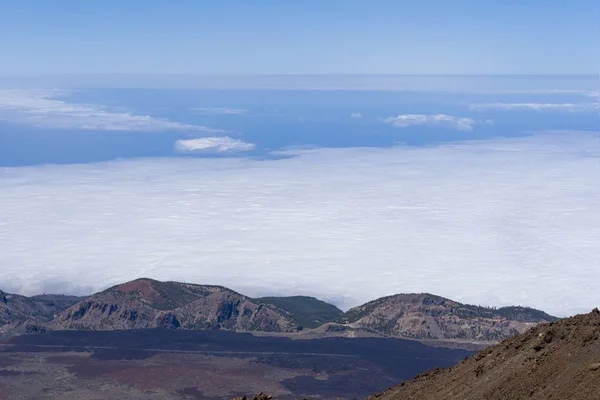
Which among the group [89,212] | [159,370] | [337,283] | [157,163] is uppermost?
[157,163]

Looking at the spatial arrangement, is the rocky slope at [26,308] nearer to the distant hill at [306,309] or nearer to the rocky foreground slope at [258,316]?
the rocky foreground slope at [258,316]

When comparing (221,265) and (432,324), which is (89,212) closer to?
(221,265)

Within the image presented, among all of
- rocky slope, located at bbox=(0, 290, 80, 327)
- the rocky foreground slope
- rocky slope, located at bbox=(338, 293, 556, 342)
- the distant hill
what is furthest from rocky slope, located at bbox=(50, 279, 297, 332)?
rocky slope, located at bbox=(338, 293, 556, 342)

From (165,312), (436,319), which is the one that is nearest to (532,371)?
(436,319)

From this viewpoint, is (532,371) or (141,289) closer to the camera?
(532,371)

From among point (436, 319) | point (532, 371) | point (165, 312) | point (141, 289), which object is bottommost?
point (532, 371)

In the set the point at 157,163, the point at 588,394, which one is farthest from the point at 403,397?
the point at 157,163

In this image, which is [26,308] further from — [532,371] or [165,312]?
[532,371]

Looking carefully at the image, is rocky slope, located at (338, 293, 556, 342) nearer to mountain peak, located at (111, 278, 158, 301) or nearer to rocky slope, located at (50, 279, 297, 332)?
rocky slope, located at (50, 279, 297, 332)
